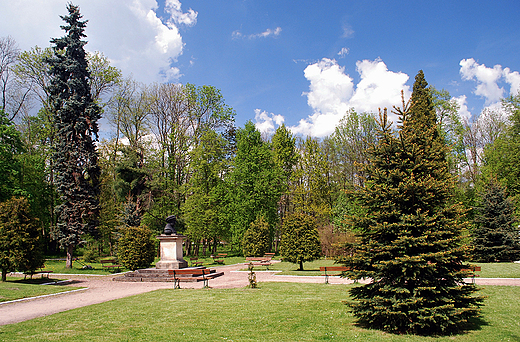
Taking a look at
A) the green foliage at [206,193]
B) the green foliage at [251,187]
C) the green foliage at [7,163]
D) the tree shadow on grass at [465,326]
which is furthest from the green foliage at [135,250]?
the tree shadow on grass at [465,326]

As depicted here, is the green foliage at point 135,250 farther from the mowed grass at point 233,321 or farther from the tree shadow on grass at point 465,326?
the tree shadow on grass at point 465,326

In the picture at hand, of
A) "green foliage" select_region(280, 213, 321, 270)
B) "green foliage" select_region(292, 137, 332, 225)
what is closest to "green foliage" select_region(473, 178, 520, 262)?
"green foliage" select_region(280, 213, 321, 270)

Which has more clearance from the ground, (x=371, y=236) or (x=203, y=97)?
(x=203, y=97)

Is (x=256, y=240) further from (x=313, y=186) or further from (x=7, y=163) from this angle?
(x=7, y=163)

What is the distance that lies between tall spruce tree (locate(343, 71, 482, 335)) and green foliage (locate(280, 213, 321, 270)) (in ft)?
37.8

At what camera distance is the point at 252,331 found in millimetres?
6926

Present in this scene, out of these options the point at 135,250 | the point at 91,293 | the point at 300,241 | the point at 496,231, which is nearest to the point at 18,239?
the point at 91,293

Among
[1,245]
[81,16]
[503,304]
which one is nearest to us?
[503,304]

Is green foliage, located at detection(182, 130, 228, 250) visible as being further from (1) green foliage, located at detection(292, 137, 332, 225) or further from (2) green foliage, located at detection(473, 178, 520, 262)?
(2) green foliage, located at detection(473, 178, 520, 262)

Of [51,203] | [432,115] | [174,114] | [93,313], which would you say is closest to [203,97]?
[174,114]

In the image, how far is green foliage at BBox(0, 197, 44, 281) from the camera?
14.8 metres

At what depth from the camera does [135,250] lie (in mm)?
19766

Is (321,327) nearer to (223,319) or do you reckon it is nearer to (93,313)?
(223,319)

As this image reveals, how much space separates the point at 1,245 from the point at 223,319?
1313 centimetres
